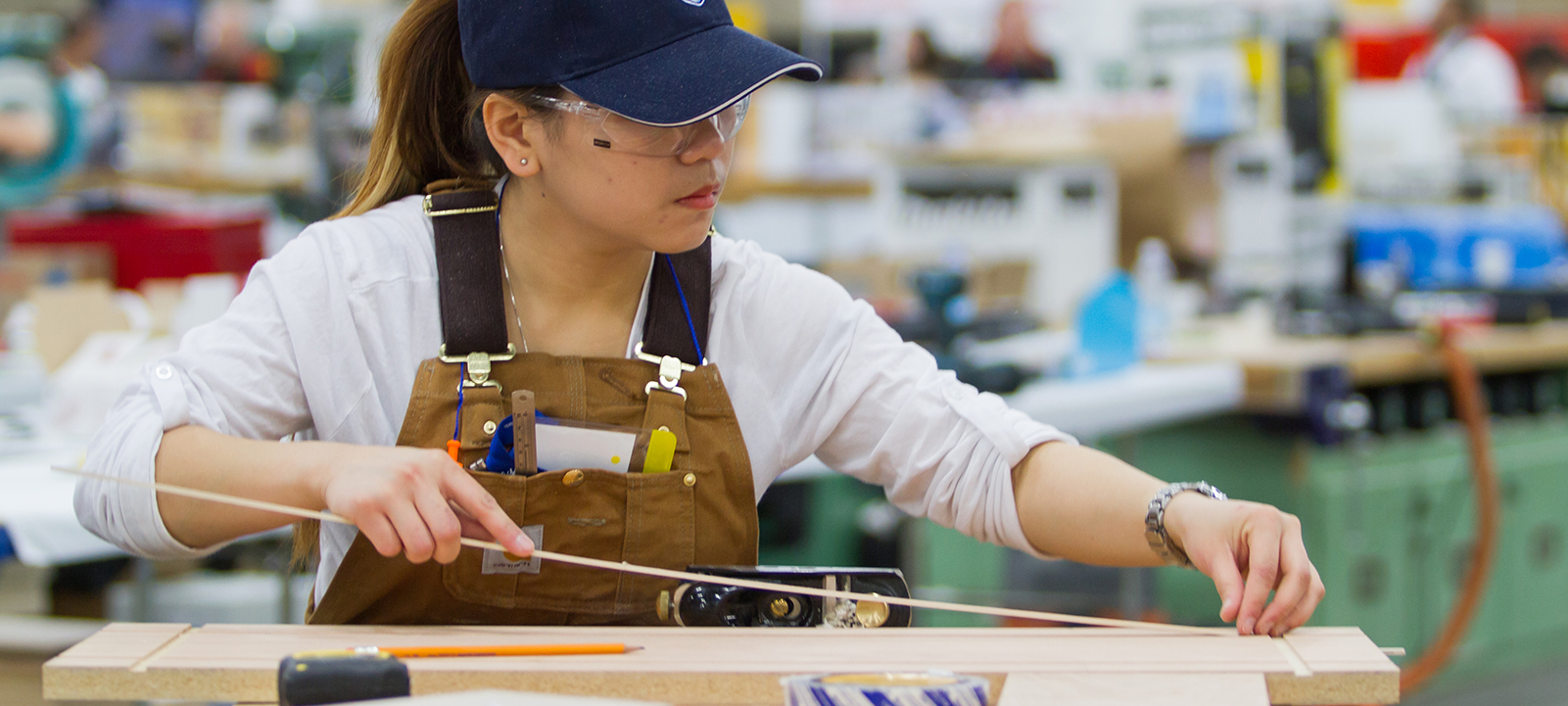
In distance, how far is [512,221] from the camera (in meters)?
1.29

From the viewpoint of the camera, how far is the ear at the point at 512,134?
3.90 ft

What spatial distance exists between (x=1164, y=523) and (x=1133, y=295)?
5.41 feet

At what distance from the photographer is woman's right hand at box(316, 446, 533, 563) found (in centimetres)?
93

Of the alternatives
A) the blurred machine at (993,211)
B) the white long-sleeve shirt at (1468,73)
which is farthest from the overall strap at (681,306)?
the white long-sleeve shirt at (1468,73)

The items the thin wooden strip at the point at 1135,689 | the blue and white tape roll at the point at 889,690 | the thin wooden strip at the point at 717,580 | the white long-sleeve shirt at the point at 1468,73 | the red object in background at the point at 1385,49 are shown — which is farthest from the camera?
the red object in background at the point at 1385,49

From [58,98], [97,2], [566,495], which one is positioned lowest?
[566,495]

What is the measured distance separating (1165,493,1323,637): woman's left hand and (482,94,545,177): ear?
66 cm

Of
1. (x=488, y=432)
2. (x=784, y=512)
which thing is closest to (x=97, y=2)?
(x=784, y=512)

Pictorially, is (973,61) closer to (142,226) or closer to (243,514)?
(142,226)

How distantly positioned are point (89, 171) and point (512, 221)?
3.67m

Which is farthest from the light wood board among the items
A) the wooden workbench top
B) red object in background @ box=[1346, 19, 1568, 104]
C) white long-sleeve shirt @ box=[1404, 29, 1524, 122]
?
red object in background @ box=[1346, 19, 1568, 104]

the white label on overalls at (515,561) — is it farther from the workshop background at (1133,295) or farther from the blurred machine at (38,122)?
the blurred machine at (38,122)

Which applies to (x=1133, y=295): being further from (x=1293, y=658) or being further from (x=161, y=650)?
(x=161, y=650)

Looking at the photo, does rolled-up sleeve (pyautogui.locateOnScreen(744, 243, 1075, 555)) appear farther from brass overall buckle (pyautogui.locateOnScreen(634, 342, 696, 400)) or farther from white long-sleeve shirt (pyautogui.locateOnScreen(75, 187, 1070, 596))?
brass overall buckle (pyautogui.locateOnScreen(634, 342, 696, 400))
